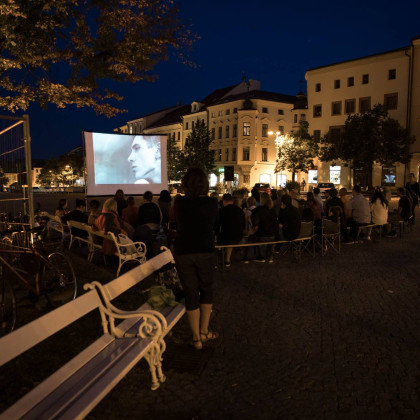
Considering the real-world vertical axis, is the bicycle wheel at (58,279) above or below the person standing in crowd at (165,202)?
below

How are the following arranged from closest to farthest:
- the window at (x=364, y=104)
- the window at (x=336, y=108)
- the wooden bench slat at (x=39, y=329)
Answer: the wooden bench slat at (x=39, y=329)
the window at (x=364, y=104)
the window at (x=336, y=108)

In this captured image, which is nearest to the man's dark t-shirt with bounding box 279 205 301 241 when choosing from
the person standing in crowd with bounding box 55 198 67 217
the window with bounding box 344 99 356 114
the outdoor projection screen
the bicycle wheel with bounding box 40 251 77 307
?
the bicycle wheel with bounding box 40 251 77 307

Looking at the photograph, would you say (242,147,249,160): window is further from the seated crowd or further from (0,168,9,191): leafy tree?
(0,168,9,191): leafy tree

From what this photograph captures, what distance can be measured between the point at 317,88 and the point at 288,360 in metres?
48.5

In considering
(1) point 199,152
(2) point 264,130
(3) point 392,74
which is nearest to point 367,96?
(3) point 392,74

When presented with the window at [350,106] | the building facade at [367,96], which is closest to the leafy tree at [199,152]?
the building facade at [367,96]

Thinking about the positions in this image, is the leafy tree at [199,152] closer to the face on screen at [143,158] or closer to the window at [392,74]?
the window at [392,74]

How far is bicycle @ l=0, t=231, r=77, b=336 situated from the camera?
16.6 feet

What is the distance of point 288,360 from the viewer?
4.41 meters

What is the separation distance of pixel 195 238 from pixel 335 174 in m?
44.0

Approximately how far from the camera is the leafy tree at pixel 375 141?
120ft

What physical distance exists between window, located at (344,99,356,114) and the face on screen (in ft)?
112

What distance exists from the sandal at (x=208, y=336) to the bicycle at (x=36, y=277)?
2157 mm

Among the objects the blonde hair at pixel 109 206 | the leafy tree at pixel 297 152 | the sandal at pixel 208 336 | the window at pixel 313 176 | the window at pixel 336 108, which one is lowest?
the sandal at pixel 208 336
